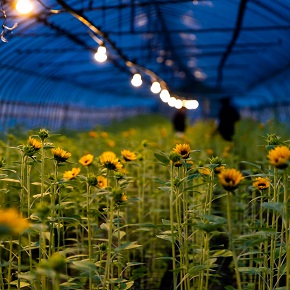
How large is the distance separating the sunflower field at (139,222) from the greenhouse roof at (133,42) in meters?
1.82

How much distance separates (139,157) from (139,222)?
0.53 meters

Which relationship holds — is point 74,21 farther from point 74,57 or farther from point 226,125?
point 74,57

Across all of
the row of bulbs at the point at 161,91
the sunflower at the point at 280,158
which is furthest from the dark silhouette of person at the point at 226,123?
the sunflower at the point at 280,158

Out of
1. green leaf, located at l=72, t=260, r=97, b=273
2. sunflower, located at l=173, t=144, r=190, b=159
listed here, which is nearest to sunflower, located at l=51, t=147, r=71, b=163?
sunflower, located at l=173, t=144, r=190, b=159

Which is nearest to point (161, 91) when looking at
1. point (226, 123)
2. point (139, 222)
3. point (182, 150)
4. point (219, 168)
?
point (226, 123)

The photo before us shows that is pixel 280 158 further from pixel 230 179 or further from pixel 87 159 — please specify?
pixel 87 159

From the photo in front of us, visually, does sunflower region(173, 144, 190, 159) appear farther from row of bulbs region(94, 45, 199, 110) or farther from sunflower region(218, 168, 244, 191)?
row of bulbs region(94, 45, 199, 110)

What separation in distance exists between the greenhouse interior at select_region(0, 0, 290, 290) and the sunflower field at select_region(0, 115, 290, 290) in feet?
0.05

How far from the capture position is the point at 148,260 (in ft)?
15.1

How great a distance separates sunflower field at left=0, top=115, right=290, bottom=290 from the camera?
2.30 metres

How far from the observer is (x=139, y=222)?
4598mm

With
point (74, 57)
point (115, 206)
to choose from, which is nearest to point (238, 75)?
point (74, 57)

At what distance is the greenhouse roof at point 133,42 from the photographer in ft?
28.8

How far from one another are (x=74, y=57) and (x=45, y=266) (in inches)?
531
